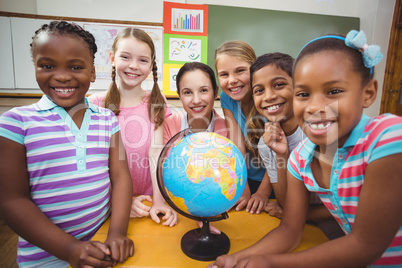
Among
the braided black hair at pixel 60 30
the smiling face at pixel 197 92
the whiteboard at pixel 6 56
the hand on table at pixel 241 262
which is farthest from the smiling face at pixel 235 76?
the whiteboard at pixel 6 56

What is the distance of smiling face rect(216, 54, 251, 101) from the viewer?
178 cm

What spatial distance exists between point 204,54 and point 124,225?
11.2 feet

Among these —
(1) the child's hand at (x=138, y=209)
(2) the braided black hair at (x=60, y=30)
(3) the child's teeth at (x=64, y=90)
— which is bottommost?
(1) the child's hand at (x=138, y=209)

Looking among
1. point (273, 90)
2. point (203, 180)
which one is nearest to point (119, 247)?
point (203, 180)

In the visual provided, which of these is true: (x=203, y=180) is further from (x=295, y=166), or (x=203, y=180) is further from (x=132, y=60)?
(x=132, y=60)

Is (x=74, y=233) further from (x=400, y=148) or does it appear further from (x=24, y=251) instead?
(x=400, y=148)

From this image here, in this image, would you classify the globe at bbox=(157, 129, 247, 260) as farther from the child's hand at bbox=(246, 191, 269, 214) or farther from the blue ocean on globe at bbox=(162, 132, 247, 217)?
the child's hand at bbox=(246, 191, 269, 214)

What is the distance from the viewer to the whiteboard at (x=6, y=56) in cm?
342

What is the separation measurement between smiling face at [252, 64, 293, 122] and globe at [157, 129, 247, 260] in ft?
1.85

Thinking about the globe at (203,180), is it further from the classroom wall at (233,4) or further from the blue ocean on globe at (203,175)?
the classroom wall at (233,4)

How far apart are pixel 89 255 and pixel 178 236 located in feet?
1.21

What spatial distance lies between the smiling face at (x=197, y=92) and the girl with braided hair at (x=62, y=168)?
Result: 62 centimetres

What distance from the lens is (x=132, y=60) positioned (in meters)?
1.66

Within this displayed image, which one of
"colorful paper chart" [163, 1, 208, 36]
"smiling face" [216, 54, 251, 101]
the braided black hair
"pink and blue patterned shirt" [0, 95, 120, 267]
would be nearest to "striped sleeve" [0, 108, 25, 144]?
"pink and blue patterned shirt" [0, 95, 120, 267]
